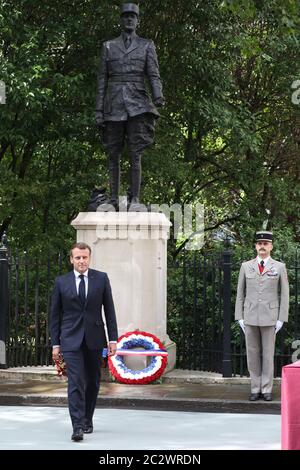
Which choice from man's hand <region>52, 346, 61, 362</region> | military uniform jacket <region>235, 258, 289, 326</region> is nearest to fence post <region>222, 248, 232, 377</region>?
military uniform jacket <region>235, 258, 289, 326</region>

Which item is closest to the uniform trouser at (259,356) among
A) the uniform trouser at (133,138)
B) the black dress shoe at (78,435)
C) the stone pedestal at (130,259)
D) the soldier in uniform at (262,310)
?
the soldier in uniform at (262,310)

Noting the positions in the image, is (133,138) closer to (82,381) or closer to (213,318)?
(213,318)

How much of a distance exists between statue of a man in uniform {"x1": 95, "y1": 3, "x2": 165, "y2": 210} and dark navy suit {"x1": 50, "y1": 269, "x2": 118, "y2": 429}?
445 cm

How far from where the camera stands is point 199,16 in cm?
2061

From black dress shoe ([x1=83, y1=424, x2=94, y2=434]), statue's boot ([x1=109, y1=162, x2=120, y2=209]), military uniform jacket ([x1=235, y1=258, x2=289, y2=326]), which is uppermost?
statue's boot ([x1=109, y1=162, x2=120, y2=209])

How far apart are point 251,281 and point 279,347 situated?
202 centimetres

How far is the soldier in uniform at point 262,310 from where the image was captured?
1240 centimetres

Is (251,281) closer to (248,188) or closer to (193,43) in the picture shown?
(193,43)

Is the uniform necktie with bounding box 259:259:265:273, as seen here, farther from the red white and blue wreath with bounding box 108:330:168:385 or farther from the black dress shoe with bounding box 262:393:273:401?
the red white and blue wreath with bounding box 108:330:168:385

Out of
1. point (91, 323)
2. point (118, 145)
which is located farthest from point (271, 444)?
point (118, 145)

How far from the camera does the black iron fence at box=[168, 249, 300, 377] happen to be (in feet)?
46.0

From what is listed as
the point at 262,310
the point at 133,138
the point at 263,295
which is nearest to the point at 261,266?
the point at 263,295

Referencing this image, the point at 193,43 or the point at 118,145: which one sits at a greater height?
the point at 193,43

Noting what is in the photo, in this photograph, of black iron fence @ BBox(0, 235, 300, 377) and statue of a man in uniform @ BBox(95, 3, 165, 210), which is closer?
black iron fence @ BBox(0, 235, 300, 377)
